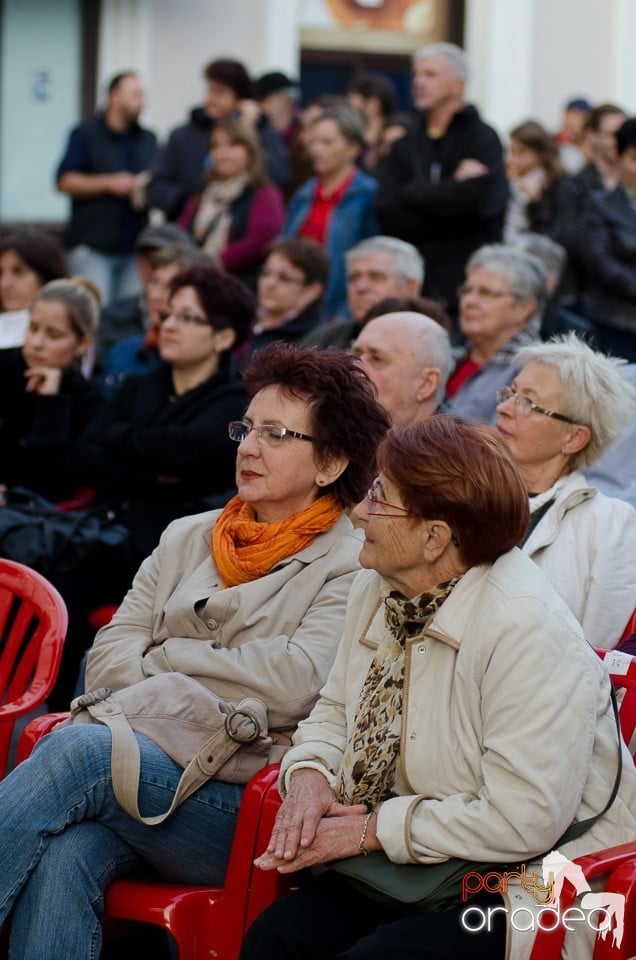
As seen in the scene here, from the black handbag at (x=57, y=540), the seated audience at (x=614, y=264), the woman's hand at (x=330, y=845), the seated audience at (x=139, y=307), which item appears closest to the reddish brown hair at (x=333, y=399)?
the woman's hand at (x=330, y=845)

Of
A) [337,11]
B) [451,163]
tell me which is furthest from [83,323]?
[337,11]

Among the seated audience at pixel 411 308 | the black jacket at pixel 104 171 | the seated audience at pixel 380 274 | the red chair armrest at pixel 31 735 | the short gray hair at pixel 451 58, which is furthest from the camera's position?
the black jacket at pixel 104 171

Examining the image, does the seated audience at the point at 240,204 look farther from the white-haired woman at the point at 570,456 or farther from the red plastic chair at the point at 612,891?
the red plastic chair at the point at 612,891

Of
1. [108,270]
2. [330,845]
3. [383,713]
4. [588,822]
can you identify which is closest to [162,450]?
[383,713]

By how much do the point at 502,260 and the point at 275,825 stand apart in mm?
3509

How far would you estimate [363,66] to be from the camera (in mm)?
13266

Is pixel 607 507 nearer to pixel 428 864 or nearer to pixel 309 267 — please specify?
pixel 428 864

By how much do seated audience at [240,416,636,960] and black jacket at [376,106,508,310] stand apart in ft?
14.0

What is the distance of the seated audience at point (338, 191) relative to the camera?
7.63 m

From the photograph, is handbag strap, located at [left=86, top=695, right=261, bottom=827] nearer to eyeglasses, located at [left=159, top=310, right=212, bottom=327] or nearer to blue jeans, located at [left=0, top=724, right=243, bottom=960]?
blue jeans, located at [left=0, top=724, right=243, bottom=960]

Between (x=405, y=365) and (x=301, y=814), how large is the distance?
201 centimetres

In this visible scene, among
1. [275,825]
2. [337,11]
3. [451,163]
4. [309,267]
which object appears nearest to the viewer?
[275,825]

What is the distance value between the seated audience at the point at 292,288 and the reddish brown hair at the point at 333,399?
2898 millimetres

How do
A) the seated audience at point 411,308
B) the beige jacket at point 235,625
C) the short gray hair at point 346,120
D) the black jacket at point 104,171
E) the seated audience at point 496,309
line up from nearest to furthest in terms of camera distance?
the beige jacket at point 235,625 < the seated audience at point 411,308 < the seated audience at point 496,309 < the short gray hair at point 346,120 < the black jacket at point 104,171
